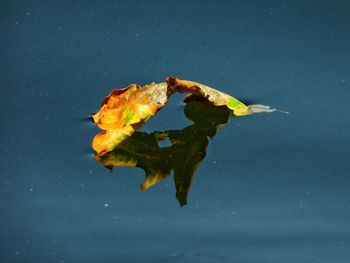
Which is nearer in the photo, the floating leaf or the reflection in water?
the reflection in water

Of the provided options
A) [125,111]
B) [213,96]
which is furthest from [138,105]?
[213,96]

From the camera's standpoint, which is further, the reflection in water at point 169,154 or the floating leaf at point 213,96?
the floating leaf at point 213,96

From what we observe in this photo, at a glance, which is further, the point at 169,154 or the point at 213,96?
the point at 213,96

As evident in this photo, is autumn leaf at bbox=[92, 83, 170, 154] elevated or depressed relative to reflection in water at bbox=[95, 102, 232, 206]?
elevated

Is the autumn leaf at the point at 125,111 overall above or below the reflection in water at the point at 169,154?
above

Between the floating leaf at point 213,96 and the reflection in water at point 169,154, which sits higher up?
the floating leaf at point 213,96

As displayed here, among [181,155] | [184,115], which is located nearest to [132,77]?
[184,115]

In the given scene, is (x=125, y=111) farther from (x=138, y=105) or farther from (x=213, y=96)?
Answer: (x=213, y=96)

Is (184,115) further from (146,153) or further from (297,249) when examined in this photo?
(297,249)
